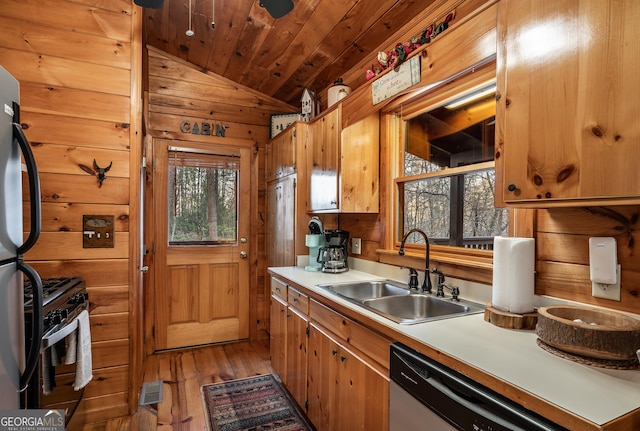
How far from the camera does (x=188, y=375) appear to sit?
9.31 ft

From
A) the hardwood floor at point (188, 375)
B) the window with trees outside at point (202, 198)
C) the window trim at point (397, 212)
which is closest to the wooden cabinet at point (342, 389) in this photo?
the window trim at point (397, 212)

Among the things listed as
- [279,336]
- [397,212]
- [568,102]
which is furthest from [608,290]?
[279,336]

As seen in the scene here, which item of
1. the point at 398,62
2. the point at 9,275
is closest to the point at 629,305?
the point at 398,62

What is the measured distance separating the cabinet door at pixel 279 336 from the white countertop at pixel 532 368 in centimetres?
125

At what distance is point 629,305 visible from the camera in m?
1.14

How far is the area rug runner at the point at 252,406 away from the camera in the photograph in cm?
214

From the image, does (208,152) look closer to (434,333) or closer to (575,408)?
(434,333)

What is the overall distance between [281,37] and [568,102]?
2207mm

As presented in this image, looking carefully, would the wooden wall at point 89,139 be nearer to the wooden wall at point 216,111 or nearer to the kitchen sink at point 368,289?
the wooden wall at point 216,111

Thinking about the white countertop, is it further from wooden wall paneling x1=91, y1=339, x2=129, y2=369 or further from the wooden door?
the wooden door

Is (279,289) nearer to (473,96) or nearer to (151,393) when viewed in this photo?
(151,393)

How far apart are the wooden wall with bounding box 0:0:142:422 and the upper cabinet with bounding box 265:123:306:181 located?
123cm

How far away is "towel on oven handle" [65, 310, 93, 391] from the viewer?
5.22ft

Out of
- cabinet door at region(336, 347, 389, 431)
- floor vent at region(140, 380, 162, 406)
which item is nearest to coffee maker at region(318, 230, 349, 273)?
cabinet door at region(336, 347, 389, 431)
